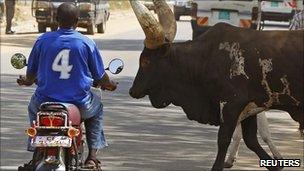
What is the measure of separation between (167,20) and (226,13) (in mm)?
16012

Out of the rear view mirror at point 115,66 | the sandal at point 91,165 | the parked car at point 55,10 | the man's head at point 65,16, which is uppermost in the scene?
the man's head at point 65,16

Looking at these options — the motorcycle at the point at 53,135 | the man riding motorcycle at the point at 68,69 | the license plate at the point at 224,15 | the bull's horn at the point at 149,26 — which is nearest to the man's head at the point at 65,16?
the man riding motorcycle at the point at 68,69

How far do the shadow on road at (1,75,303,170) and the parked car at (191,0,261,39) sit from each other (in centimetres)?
952

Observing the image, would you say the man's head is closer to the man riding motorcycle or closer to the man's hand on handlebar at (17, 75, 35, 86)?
the man riding motorcycle

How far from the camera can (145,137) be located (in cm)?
1180

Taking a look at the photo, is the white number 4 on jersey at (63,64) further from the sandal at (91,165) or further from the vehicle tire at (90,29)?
the vehicle tire at (90,29)

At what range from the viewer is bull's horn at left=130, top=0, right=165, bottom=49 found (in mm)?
8289

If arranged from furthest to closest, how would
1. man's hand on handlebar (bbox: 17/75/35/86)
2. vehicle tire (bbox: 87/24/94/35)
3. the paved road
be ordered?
vehicle tire (bbox: 87/24/94/35) → the paved road → man's hand on handlebar (bbox: 17/75/35/86)

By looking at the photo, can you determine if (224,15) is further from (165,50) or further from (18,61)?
(18,61)

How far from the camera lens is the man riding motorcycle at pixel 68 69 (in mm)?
7043

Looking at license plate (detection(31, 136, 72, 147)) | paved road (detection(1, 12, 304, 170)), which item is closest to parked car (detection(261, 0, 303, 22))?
paved road (detection(1, 12, 304, 170))

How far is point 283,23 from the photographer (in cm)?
4544

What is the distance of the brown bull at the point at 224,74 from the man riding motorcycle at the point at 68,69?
1.25 metres

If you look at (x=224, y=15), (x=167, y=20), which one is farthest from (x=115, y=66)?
(x=224, y=15)
